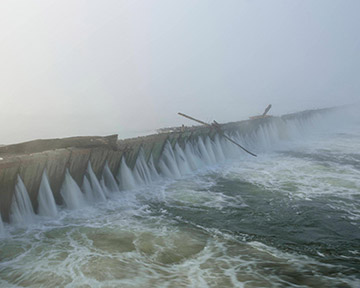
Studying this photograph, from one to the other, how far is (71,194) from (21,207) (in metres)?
2.08

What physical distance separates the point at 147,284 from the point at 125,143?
954cm

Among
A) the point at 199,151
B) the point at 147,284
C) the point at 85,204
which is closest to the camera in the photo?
the point at 147,284

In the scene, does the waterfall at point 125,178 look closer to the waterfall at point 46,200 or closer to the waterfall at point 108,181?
the waterfall at point 108,181

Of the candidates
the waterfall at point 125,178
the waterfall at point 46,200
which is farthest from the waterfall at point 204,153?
the waterfall at point 46,200

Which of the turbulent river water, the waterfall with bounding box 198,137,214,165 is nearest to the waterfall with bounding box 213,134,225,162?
the waterfall with bounding box 198,137,214,165

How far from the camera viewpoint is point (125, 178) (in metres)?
15.0

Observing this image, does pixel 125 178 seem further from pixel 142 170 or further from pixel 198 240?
pixel 198 240

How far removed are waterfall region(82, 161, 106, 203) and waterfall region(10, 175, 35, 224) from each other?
2.61m

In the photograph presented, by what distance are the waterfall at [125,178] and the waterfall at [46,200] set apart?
3.95 m

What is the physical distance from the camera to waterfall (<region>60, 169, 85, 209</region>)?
478 inches

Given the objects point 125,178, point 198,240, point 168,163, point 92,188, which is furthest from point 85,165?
point 198,240

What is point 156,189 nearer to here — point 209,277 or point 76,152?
point 76,152

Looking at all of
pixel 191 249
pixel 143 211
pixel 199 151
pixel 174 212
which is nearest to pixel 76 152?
pixel 143 211

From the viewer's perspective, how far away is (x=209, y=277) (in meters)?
6.80
